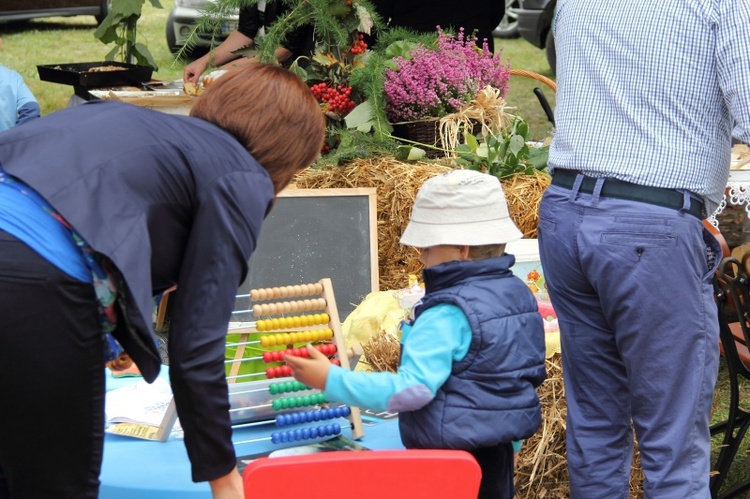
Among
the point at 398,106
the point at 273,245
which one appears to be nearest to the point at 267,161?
the point at 273,245

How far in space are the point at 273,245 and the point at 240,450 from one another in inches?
61.8

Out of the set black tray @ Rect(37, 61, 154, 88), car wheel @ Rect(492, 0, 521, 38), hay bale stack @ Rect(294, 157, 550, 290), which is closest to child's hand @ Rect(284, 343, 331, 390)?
hay bale stack @ Rect(294, 157, 550, 290)

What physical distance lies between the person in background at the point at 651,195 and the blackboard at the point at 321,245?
4.88 ft

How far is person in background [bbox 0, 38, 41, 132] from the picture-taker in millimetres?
4516

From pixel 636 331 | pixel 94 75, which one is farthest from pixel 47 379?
pixel 94 75

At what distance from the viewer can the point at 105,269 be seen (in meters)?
1.67

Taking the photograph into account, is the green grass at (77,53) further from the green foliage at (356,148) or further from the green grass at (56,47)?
the green foliage at (356,148)

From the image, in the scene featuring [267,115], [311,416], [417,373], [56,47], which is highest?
[267,115]

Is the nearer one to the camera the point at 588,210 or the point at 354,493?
the point at 354,493

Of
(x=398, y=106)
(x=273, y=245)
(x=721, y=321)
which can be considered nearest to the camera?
(x=721, y=321)

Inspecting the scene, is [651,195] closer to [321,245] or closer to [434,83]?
[321,245]

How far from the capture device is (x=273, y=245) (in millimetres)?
3951

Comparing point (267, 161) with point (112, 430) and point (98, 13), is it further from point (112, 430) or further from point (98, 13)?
point (98, 13)

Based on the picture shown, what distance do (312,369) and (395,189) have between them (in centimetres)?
207
